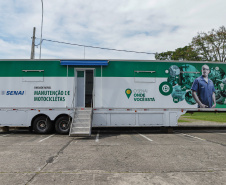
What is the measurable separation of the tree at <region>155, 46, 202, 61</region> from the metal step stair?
30021 mm

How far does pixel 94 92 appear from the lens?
10.1 meters

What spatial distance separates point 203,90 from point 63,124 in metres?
7.62

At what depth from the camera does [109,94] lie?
33.3 ft

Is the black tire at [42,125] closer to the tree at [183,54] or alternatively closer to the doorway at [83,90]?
the doorway at [83,90]

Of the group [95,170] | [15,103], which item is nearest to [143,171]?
[95,170]

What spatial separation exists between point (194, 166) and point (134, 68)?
6.37 m

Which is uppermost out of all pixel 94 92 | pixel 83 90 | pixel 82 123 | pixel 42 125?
pixel 83 90

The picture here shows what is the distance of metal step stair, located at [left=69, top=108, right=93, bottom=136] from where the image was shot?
28.7 ft

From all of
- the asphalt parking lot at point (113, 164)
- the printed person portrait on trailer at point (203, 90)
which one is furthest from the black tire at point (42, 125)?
the printed person portrait on trailer at point (203, 90)

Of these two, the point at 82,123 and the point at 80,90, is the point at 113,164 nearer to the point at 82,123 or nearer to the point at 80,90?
the point at 82,123

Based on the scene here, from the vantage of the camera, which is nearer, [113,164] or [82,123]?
[113,164]

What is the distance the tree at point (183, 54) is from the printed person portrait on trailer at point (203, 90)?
85.7 feet

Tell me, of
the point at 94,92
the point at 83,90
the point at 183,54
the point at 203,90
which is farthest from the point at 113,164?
the point at 183,54

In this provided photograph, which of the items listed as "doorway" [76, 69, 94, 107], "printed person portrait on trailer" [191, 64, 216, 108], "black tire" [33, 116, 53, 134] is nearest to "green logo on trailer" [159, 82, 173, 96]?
"printed person portrait on trailer" [191, 64, 216, 108]
